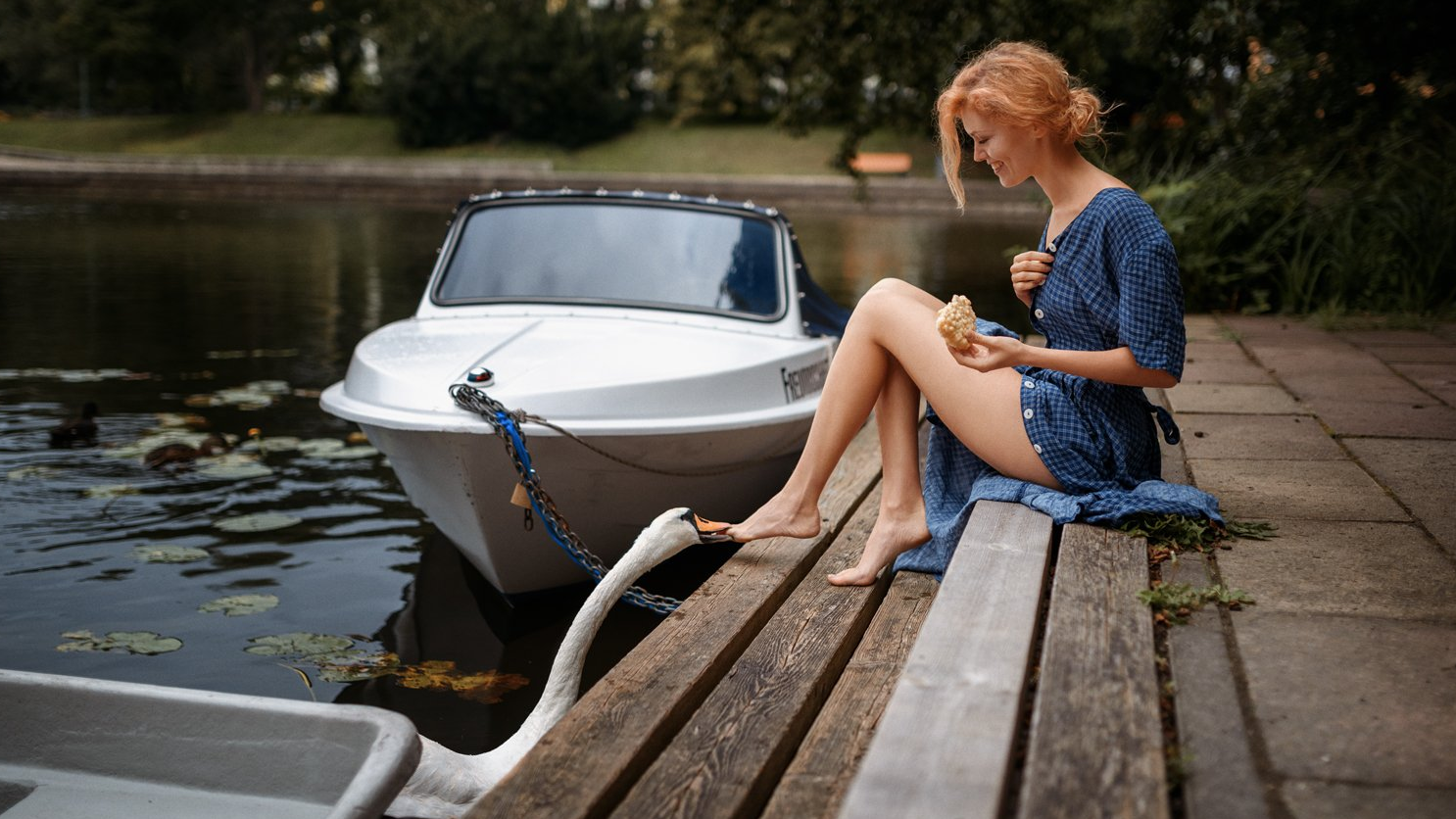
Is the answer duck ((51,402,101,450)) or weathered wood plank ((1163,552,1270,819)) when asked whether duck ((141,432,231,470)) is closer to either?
duck ((51,402,101,450))

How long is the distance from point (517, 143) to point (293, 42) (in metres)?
13.4

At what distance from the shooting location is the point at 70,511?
21.5ft

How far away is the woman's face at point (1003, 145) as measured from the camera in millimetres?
3404

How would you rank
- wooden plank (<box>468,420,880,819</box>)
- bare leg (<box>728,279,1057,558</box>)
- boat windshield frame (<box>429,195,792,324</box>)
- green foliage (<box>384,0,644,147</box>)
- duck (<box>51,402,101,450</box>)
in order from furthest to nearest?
green foliage (<box>384,0,644,147</box>) < duck (<box>51,402,101,450</box>) < boat windshield frame (<box>429,195,792,324</box>) < bare leg (<box>728,279,1057,558</box>) < wooden plank (<box>468,420,880,819</box>)

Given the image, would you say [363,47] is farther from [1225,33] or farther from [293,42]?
[1225,33]

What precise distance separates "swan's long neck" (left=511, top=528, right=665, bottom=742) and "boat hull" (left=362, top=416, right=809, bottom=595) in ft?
3.50

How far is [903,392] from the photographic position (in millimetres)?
3713

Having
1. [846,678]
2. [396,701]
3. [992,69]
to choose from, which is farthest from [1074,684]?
[396,701]

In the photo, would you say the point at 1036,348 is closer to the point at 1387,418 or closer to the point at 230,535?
the point at 1387,418

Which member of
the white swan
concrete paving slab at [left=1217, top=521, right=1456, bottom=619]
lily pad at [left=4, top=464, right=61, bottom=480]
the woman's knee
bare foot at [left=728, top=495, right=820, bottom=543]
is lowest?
lily pad at [left=4, top=464, right=61, bottom=480]

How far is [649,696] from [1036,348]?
4.14 feet

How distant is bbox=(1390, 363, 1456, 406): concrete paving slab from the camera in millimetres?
6188

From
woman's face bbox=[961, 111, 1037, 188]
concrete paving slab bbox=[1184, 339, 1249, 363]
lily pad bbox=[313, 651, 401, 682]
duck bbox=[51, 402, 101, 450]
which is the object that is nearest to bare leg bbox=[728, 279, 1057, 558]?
woman's face bbox=[961, 111, 1037, 188]

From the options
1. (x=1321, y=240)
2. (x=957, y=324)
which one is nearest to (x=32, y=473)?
(x=957, y=324)
